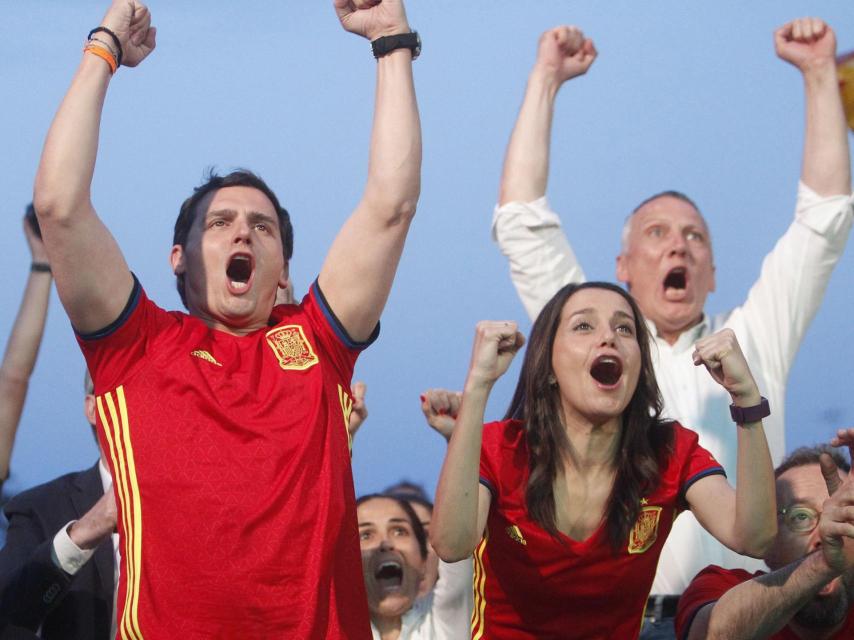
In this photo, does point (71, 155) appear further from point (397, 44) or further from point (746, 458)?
point (746, 458)

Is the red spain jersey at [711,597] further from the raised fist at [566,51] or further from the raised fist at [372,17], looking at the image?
the raised fist at [566,51]

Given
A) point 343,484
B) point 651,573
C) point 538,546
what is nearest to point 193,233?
point 343,484

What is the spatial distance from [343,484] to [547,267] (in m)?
1.87

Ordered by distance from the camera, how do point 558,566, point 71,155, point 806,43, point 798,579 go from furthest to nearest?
point 806,43
point 558,566
point 798,579
point 71,155

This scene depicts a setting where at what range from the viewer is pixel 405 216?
3.17 m

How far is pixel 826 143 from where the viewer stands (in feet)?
15.5

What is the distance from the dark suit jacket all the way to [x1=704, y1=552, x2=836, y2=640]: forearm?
1.78m

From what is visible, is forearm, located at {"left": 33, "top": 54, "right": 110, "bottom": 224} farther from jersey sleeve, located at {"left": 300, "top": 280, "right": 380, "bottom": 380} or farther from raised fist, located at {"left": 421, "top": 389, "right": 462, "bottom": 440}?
raised fist, located at {"left": 421, "top": 389, "right": 462, "bottom": 440}

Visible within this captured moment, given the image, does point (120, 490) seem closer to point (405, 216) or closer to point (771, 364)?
point (405, 216)

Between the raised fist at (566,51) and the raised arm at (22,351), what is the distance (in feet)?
6.35

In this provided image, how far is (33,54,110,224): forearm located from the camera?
9.36 feet

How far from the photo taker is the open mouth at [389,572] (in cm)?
447

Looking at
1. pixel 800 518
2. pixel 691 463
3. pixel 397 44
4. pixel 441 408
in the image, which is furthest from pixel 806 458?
pixel 397 44

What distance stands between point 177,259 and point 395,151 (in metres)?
0.65
